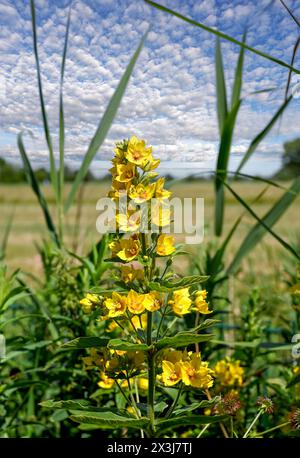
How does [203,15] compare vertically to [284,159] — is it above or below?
above

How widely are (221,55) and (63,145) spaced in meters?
0.32

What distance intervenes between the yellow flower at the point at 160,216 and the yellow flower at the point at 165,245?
0.02 m

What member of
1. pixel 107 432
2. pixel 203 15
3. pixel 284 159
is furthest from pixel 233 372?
pixel 203 15

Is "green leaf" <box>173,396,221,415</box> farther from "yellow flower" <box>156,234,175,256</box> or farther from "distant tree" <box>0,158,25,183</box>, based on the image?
"distant tree" <box>0,158,25,183</box>

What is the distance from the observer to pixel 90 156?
0.98 metres

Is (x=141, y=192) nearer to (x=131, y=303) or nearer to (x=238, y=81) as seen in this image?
(x=131, y=303)

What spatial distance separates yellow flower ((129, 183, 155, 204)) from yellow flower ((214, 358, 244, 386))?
55cm

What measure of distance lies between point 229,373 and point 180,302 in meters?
0.47

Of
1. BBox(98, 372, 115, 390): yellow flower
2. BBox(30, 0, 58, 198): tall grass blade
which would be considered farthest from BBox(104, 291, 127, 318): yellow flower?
A: BBox(30, 0, 58, 198): tall grass blade

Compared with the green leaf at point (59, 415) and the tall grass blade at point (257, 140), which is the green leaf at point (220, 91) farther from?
the green leaf at point (59, 415)

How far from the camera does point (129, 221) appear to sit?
646 mm

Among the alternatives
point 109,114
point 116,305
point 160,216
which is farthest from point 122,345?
point 109,114
